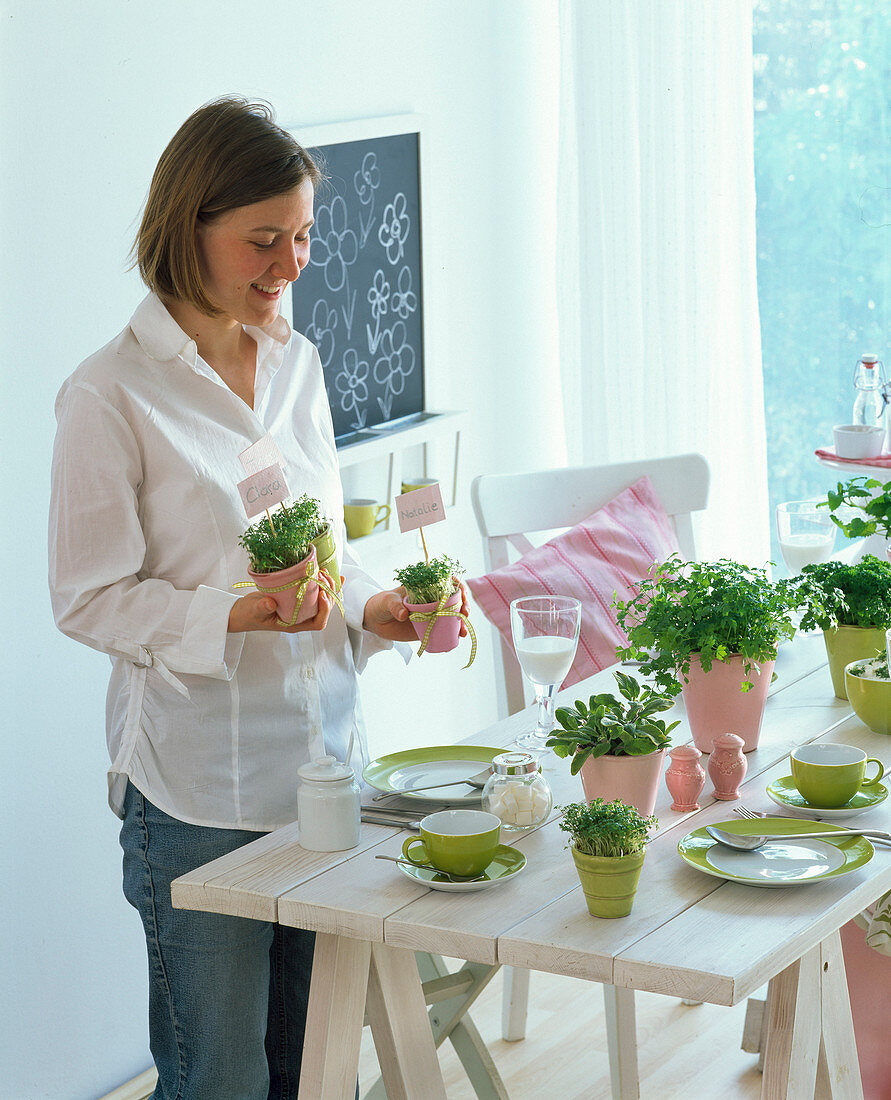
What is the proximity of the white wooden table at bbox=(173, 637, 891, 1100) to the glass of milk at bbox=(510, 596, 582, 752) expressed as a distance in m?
0.13

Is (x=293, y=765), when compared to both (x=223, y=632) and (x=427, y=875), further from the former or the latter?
(x=427, y=875)

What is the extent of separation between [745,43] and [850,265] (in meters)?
0.57

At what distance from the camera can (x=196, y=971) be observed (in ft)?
5.47

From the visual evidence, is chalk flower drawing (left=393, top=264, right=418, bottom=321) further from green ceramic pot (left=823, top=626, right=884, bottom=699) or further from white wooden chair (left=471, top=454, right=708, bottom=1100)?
green ceramic pot (left=823, top=626, right=884, bottom=699)

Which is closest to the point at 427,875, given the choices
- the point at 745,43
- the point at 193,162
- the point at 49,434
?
the point at 193,162

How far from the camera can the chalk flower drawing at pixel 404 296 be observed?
3.10 metres

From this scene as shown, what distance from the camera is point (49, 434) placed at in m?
2.25

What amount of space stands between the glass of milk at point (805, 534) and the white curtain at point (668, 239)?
A: 1191 mm

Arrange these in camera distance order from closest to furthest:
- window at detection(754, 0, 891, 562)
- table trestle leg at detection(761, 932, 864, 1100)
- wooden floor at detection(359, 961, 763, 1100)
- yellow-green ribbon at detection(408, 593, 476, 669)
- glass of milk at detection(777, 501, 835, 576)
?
1. table trestle leg at detection(761, 932, 864, 1100)
2. yellow-green ribbon at detection(408, 593, 476, 669)
3. glass of milk at detection(777, 501, 835, 576)
4. wooden floor at detection(359, 961, 763, 1100)
5. window at detection(754, 0, 891, 562)

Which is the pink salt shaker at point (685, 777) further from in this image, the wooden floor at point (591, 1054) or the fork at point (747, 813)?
the wooden floor at point (591, 1054)

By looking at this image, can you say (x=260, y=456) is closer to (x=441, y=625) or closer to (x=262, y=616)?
(x=262, y=616)

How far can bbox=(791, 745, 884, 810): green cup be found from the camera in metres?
1.57

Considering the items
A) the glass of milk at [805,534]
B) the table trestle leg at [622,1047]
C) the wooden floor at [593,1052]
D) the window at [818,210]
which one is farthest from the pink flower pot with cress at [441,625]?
the window at [818,210]

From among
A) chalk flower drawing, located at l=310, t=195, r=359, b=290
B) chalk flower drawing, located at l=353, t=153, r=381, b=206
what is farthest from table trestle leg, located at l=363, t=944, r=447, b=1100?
chalk flower drawing, located at l=353, t=153, r=381, b=206
